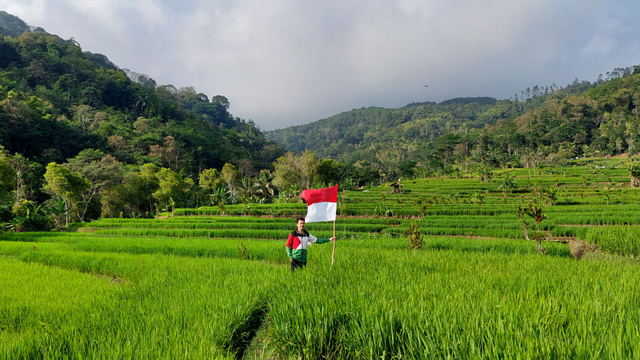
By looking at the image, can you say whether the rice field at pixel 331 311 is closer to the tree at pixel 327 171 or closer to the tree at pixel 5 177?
the tree at pixel 5 177

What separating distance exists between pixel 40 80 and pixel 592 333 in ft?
331

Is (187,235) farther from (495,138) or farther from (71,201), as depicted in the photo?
(495,138)

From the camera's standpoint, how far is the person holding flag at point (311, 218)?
6.37 meters

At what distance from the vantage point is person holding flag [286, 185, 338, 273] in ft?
20.9

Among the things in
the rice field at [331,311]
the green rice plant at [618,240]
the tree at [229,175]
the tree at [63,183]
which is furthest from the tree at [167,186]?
the green rice plant at [618,240]

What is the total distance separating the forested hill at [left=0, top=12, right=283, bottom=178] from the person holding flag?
52.9 m

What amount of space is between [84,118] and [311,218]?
73.1 m

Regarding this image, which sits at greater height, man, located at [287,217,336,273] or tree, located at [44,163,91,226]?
tree, located at [44,163,91,226]

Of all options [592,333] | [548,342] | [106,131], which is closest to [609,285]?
[592,333]

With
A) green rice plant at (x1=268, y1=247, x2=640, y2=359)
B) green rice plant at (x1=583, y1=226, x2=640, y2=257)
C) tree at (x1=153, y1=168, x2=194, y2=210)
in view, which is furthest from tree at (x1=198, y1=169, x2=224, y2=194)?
green rice plant at (x1=583, y1=226, x2=640, y2=257)

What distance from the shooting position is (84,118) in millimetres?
Answer: 57719

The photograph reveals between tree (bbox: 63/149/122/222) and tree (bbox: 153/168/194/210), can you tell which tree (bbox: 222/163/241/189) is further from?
tree (bbox: 63/149/122/222)

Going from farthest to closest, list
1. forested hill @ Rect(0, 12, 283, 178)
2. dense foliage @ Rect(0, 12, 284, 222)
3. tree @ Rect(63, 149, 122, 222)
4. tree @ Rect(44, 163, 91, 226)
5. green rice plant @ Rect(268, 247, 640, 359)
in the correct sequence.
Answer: forested hill @ Rect(0, 12, 283, 178), tree @ Rect(63, 149, 122, 222), dense foliage @ Rect(0, 12, 284, 222), tree @ Rect(44, 163, 91, 226), green rice plant @ Rect(268, 247, 640, 359)

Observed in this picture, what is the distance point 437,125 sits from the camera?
174 m
